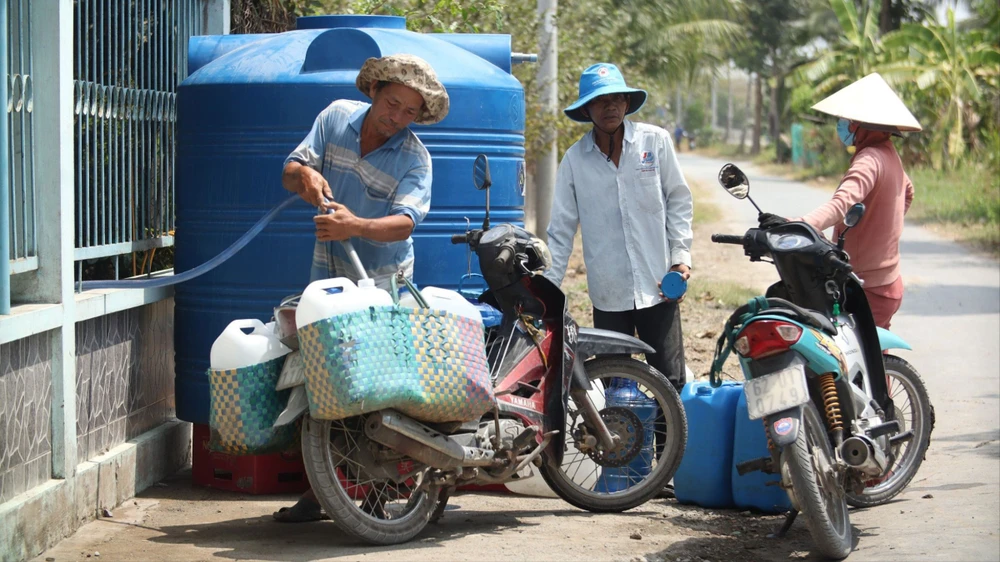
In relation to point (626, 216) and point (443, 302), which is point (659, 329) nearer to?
point (626, 216)

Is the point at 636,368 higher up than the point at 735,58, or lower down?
lower down

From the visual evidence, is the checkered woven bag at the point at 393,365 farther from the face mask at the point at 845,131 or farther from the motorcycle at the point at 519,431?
the face mask at the point at 845,131

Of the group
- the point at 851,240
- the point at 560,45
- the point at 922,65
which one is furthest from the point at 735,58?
the point at 851,240

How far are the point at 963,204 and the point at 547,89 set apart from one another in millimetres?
13425

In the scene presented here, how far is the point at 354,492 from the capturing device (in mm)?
4766

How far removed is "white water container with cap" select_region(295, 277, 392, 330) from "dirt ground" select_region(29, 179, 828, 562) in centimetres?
88

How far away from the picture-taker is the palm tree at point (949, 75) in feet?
98.0

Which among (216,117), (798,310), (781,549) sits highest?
(216,117)

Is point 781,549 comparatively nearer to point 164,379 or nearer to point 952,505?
point 952,505

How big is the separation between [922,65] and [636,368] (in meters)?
27.8

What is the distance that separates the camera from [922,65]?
30.9 meters

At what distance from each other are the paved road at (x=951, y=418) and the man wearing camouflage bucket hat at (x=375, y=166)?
6.82 ft

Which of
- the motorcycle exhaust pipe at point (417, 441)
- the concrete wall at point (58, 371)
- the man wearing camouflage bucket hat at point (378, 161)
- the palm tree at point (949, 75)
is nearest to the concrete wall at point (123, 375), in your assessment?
the concrete wall at point (58, 371)

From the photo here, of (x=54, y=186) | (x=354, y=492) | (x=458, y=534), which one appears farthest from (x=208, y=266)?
(x=458, y=534)
